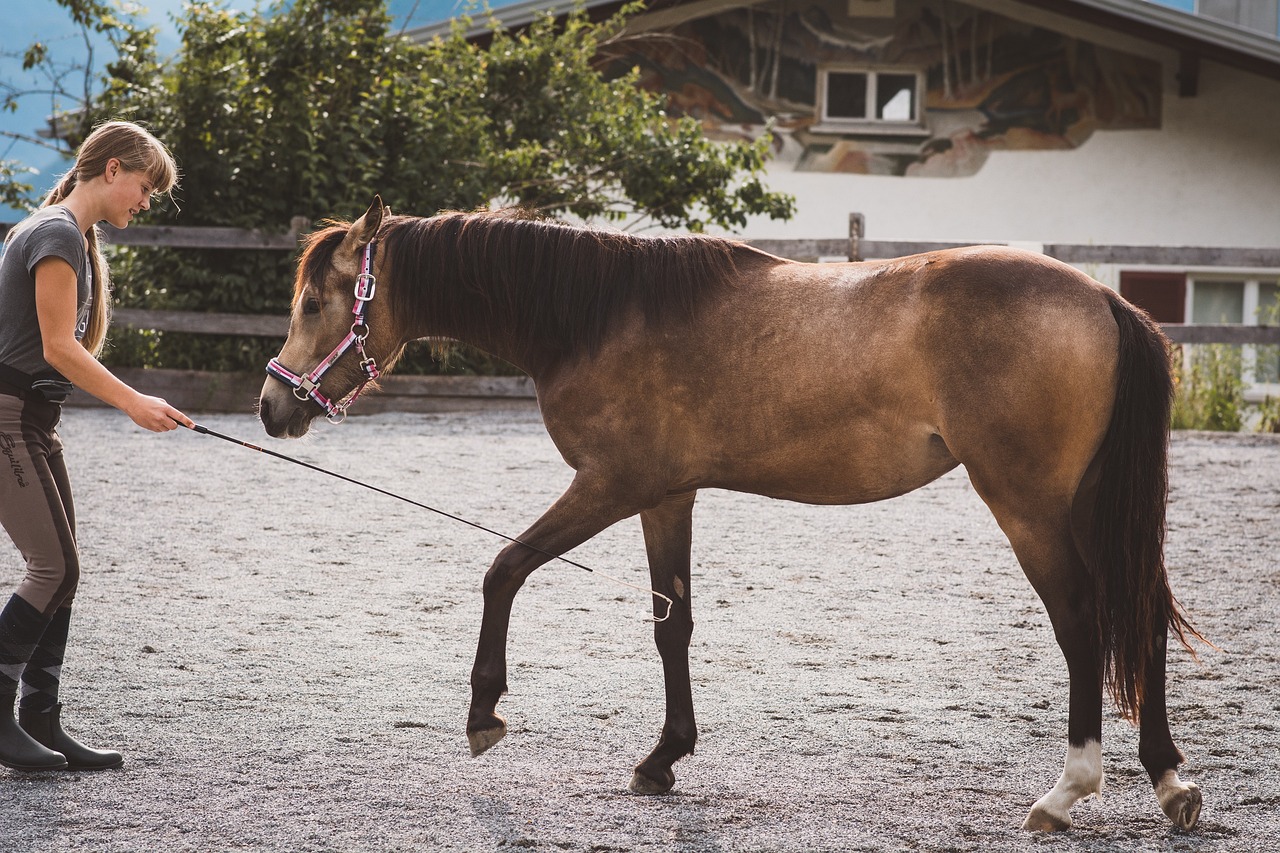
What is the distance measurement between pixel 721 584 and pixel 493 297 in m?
2.82

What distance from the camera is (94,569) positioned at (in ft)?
20.2

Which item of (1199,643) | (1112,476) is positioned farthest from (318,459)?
(1112,476)

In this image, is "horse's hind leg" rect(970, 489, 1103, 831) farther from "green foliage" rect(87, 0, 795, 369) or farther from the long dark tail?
"green foliage" rect(87, 0, 795, 369)

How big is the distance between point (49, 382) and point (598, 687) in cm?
212

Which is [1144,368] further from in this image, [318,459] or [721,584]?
[318,459]

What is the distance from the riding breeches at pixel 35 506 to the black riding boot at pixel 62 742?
0.37m

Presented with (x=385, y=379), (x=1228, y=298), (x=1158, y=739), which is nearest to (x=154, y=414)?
(x=1158, y=739)

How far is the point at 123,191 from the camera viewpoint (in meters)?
3.48

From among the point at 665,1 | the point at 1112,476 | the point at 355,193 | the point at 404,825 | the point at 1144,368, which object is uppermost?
the point at 665,1

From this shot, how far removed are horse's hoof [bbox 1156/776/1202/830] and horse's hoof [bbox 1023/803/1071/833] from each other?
0.27 meters

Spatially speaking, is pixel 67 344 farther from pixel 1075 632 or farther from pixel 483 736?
pixel 1075 632

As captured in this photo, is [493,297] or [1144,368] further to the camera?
[493,297]

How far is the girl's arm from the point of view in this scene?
330cm

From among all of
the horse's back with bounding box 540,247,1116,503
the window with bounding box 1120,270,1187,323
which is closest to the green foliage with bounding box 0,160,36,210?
the horse's back with bounding box 540,247,1116,503
